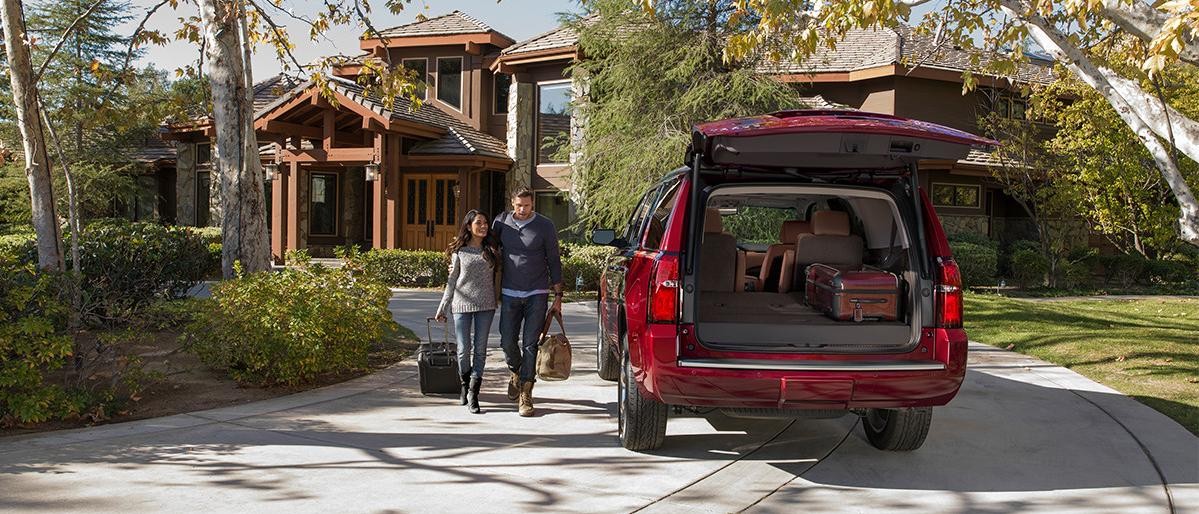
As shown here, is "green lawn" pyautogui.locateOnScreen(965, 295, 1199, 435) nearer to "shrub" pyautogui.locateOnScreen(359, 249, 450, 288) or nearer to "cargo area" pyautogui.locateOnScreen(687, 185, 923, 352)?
"cargo area" pyautogui.locateOnScreen(687, 185, 923, 352)

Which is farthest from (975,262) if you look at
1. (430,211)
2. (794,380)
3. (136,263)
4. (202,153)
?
(202,153)

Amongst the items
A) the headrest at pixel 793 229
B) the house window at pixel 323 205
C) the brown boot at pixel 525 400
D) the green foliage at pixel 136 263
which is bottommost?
the brown boot at pixel 525 400

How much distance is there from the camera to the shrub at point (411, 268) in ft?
59.7

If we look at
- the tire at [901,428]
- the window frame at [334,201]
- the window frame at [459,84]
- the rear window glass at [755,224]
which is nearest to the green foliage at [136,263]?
the tire at [901,428]

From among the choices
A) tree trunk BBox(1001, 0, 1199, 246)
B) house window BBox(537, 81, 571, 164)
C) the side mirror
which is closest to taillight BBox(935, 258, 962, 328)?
the side mirror

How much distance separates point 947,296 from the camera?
Answer: 510 centimetres

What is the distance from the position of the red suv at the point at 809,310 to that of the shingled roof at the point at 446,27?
19.6 metres

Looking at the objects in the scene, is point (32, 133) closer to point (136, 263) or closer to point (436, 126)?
point (136, 263)

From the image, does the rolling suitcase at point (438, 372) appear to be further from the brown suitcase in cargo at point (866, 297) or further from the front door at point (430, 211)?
the front door at point (430, 211)

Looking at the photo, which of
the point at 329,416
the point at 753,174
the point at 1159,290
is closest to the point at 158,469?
the point at 329,416

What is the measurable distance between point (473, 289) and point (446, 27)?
65.3 ft

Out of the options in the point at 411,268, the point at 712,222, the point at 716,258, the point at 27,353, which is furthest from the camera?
the point at 411,268

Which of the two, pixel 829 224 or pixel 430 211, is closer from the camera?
pixel 829 224

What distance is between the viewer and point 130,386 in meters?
6.34
